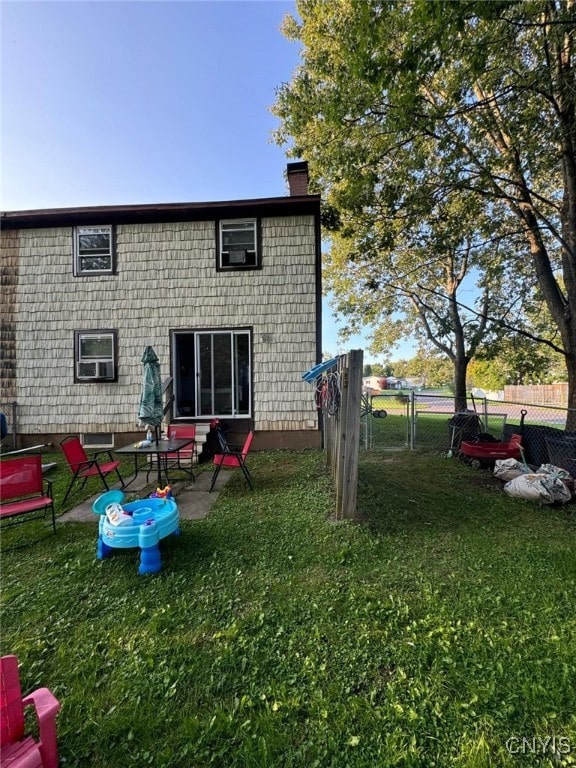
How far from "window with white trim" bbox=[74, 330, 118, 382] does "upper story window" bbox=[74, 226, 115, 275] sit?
163cm

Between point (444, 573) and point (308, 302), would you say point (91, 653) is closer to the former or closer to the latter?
point (444, 573)

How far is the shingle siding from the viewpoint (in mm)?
8062

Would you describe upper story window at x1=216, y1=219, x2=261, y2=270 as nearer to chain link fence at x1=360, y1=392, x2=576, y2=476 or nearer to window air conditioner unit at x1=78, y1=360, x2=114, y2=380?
window air conditioner unit at x1=78, y1=360, x2=114, y2=380

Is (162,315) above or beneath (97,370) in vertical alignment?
above

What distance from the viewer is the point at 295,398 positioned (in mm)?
8086

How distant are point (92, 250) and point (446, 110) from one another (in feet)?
27.7

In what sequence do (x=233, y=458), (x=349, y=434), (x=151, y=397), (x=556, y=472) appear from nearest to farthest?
(x=349, y=434) → (x=556, y=472) → (x=151, y=397) → (x=233, y=458)

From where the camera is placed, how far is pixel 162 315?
827 centimetres

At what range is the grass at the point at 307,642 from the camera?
1594 mm

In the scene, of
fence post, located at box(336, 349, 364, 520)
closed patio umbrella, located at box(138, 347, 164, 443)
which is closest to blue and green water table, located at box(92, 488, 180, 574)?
fence post, located at box(336, 349, 364, 520)

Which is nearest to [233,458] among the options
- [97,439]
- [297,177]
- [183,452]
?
[183,452]

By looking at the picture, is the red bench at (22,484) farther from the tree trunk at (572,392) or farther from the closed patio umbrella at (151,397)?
the tree trunk at (572,392)

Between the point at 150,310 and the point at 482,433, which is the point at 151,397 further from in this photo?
the point at 482,433

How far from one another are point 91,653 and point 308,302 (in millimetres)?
7210
